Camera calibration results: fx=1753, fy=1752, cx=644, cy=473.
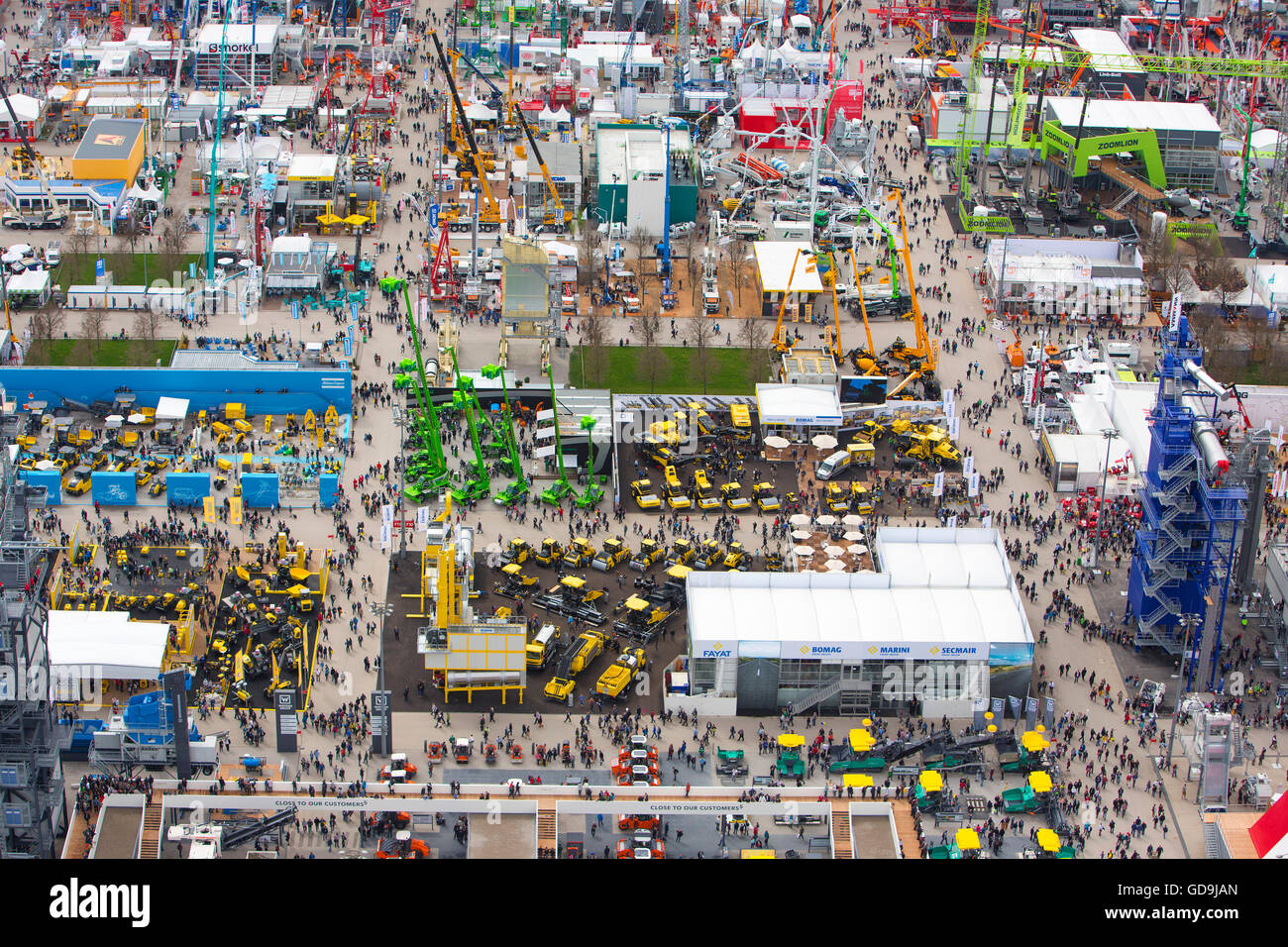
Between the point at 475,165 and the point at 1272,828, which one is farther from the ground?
the point at 475,165

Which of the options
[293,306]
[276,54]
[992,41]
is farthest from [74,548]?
[992,41]

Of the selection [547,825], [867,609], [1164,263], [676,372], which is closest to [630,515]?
[867,609]

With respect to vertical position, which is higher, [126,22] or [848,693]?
[126,22]

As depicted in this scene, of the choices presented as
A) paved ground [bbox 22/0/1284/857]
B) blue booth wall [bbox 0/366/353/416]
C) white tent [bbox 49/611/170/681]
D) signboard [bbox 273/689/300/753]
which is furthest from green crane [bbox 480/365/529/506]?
signboard [bbox 273/689/300/753]

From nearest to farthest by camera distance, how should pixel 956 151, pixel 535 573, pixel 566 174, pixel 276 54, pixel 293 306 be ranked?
pixel 535 573
pixel 293 306
pixel 566 174
pixel 956 151
pixel 276 54

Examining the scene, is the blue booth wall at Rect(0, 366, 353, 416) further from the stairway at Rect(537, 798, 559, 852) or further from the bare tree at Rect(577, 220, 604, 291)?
the stairway at Rect(537, 798, 559, 852)

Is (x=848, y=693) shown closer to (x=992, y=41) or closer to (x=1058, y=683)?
(x=1058, y=683)

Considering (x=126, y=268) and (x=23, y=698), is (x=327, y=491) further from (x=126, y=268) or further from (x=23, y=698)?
(x=126, y=268)
